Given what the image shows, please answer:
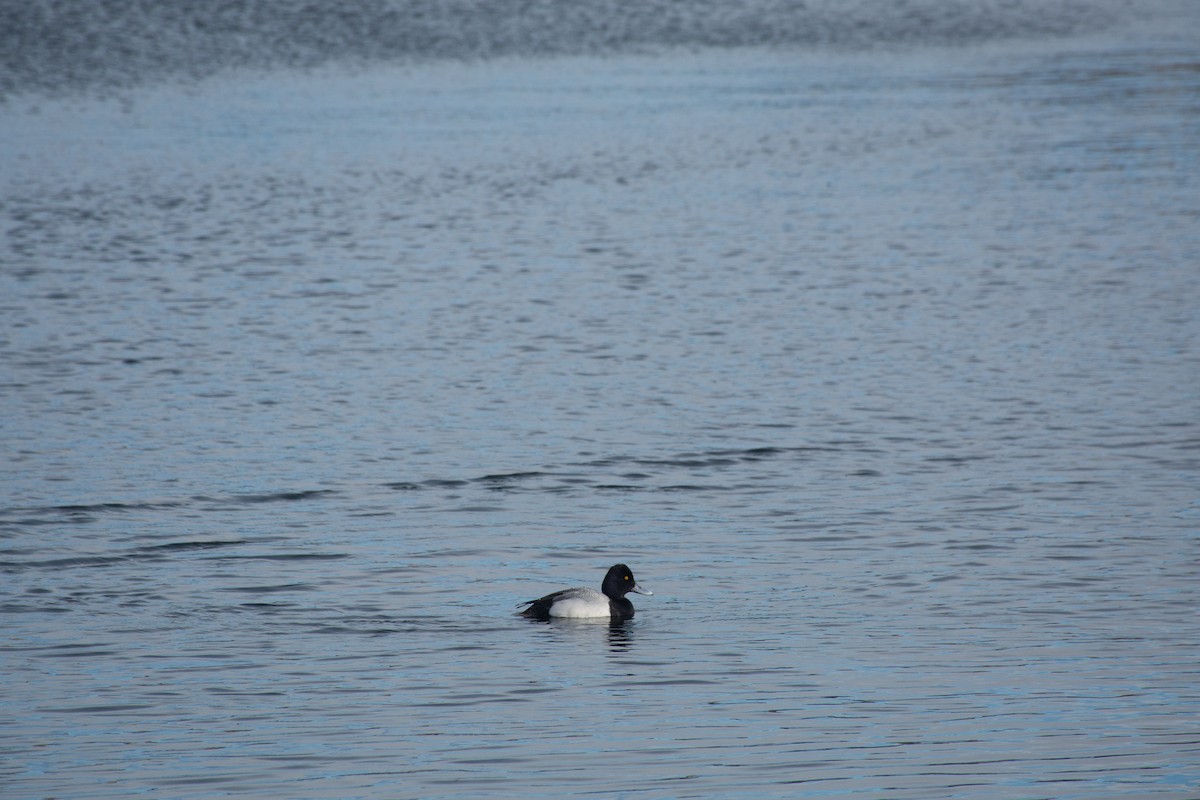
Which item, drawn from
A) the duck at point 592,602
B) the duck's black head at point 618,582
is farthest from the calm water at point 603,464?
the duck's black head at point 618,582

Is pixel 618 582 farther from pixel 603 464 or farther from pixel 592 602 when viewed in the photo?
pixel 603 464

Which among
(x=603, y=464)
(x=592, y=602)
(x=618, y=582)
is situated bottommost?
(x=603, y=464)

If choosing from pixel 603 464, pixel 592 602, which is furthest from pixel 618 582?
pixel 603 464

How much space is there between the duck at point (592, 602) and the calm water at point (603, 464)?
0.62 feet

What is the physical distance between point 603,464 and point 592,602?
520cm

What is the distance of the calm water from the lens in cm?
1238

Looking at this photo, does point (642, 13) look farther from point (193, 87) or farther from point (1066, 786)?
Answer: point (1066, 786)

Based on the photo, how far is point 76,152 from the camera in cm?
4325

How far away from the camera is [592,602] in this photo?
48.4 feet

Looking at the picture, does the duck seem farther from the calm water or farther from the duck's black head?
the calm water

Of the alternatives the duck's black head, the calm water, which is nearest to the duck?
the duck's black head

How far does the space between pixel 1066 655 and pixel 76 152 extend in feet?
113

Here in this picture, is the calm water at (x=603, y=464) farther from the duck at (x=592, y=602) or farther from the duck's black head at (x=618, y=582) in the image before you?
the duck's black head at (x=618, y=582)

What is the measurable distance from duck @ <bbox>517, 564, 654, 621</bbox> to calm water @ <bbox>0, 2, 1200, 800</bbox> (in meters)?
0.19
